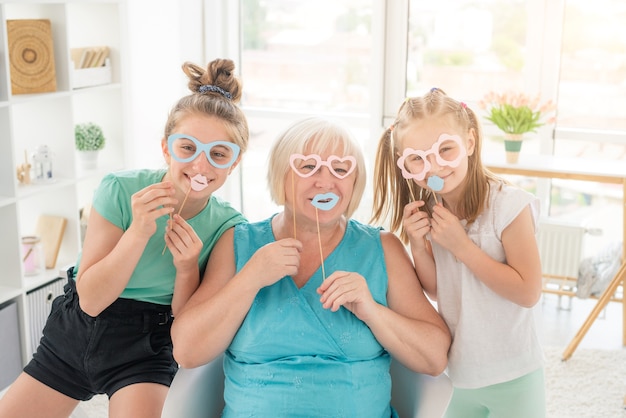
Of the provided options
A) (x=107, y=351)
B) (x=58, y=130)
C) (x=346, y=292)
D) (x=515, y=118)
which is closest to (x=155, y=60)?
(x=58, y=130)

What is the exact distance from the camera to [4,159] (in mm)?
3307

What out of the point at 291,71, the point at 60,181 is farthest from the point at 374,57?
the point at 60,181

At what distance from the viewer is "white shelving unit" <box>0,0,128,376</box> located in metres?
3.33

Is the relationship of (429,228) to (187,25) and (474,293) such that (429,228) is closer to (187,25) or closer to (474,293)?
(474,293)

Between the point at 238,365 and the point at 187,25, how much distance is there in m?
3.31

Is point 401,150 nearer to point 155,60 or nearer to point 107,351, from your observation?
point 107,351

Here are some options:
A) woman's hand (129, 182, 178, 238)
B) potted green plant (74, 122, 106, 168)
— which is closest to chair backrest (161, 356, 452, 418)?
woman's hand (129, 182, 178, 238)

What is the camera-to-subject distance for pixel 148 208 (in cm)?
184

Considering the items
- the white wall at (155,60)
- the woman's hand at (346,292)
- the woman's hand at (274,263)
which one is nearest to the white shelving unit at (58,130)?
the white wall at (155,60)

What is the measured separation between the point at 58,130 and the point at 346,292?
2.32 m

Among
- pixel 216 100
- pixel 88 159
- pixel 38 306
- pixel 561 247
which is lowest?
pixel 38 306

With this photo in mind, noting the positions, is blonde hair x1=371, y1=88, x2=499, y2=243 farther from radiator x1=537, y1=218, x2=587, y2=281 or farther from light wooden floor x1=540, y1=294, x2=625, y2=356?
radiator x1=537, y1=218, x2=587, y2=281

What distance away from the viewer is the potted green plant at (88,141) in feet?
12.6

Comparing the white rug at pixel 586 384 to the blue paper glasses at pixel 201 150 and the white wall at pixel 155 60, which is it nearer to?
the blue paper glasses at pixel 201 150
